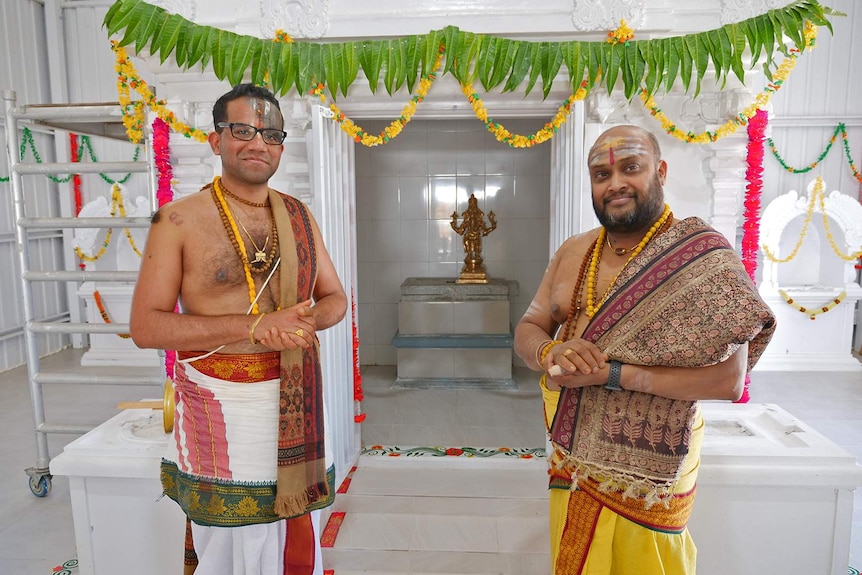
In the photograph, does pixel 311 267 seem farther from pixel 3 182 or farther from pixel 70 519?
pixel 3 182

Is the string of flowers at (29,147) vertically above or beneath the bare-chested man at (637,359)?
above

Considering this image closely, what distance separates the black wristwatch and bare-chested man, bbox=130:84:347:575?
0.91 m

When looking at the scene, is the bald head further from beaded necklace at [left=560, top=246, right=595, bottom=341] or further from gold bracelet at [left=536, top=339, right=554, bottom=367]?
gold bracelet at [left=536, top=339, right=554, bottom=367]

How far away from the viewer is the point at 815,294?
23.0ft

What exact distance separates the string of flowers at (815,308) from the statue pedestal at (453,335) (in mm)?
3320

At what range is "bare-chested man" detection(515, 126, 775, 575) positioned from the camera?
1.72m

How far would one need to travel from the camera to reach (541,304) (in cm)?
214

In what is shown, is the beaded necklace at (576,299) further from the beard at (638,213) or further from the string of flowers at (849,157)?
the string of flowers at (849,157)

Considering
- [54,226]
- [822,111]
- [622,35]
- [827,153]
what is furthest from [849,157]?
[54,226]

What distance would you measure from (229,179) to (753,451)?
2.55 metres

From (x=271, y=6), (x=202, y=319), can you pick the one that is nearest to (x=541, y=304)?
(x=202, y=319)

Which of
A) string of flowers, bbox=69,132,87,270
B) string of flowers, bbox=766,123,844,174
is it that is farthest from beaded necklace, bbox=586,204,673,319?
string of flowers, bbox=69,132,87,270

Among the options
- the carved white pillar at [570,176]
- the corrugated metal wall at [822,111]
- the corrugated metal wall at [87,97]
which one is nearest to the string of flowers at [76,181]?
the corrugated metal wall at [87,97]

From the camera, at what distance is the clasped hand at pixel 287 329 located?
1.83 m
